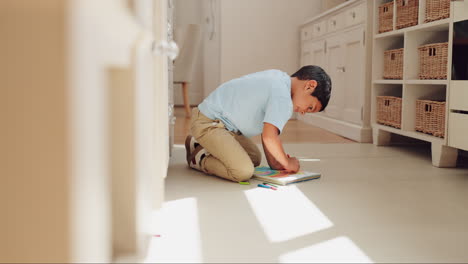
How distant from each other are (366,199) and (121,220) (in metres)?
0.90

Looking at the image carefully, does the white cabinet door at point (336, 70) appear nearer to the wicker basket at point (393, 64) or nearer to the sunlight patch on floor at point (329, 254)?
the wicker basket at point (393, 64)

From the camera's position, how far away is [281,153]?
170 centimetres

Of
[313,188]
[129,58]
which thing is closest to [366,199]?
[313,188]

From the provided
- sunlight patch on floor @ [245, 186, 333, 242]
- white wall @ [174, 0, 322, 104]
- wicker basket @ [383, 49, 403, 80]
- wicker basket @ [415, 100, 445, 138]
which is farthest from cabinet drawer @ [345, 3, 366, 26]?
sunlight patch on floor @ [245, 186, 333, 242]

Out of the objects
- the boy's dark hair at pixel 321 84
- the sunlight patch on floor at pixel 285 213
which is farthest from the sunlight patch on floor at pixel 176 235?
the boy's dark hair at pixel 321 84

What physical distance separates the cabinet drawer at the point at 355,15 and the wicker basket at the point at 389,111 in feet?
1.71

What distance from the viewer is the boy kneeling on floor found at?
5.53 feet

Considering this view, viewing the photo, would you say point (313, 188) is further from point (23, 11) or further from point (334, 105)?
point (334, 105)

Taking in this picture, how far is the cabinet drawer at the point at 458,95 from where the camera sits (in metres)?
1.85

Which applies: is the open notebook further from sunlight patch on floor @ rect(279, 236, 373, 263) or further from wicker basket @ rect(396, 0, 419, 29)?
wicker basket @ rect(396, 0, 419, 29)

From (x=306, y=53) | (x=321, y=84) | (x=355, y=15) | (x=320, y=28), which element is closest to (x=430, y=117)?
(x=321, y=84)

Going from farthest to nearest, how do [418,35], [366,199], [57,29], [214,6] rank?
1. [214,6]
2. [418,35]
3. [366,199]
4. [57,29]

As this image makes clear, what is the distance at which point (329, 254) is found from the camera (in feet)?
3.23

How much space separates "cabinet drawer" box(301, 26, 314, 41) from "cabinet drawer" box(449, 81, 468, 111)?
2187 millimetres
